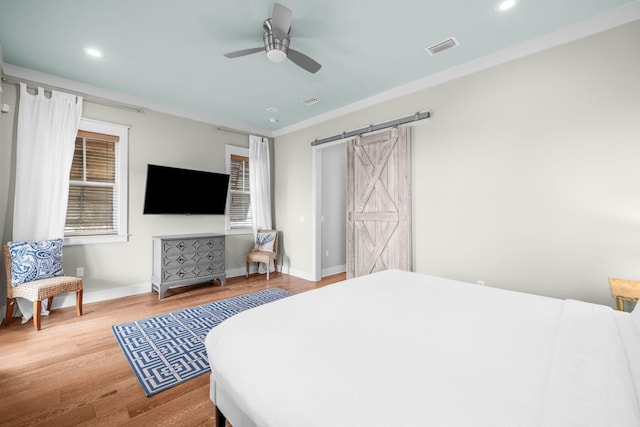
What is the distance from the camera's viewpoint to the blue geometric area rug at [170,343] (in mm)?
1972

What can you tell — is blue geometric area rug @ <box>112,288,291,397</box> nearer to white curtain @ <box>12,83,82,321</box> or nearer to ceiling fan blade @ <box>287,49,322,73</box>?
white curtain @ <box>12,83,82,321</box>

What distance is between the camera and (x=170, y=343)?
2426 mm

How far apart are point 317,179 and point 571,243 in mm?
3337

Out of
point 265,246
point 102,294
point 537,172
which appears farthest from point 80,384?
point 537,172

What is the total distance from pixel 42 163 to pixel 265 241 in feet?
10.1

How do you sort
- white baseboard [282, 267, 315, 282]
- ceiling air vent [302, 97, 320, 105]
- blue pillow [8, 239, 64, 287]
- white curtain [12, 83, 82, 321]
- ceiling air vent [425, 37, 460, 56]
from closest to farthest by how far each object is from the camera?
ceiling air vent [425, 37, 460, 56] → blue pillow [8, 239, 64, 287] → white curtain [12, 83, 82, 321] → ceiling air vent [302, 97, 320, 105] → white baseboard [282, 267, 315, 282]

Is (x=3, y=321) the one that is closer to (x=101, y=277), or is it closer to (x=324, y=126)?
(x=101, y=277)

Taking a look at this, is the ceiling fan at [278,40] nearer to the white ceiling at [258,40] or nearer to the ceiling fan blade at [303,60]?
the ceiling fan blade at [303,60]

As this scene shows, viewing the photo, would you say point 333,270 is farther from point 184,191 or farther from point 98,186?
point 98,186

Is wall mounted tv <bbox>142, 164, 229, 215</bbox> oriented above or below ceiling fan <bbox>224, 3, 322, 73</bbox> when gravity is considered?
below

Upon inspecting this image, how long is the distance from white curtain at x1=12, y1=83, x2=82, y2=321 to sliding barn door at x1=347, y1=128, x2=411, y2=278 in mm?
3592

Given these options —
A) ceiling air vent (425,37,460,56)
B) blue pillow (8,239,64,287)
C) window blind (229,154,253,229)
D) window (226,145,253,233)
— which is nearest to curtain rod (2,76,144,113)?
window (226,145,253,233)

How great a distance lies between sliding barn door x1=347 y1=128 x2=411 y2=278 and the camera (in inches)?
138

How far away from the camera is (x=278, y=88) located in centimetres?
357
